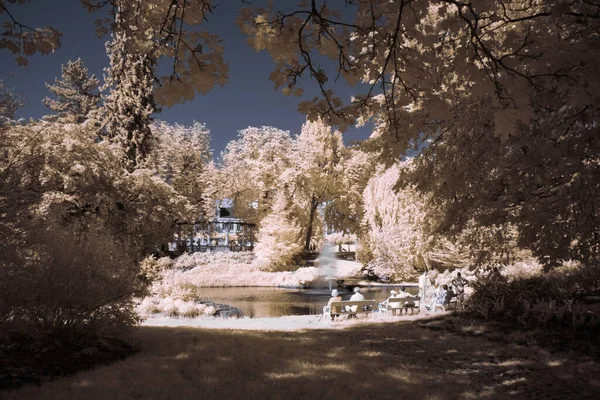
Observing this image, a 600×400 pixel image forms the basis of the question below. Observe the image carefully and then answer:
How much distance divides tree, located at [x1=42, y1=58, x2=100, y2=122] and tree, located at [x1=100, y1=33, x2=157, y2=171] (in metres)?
21.5

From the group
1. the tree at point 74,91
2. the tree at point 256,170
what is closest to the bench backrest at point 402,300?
the tree at point 256,170

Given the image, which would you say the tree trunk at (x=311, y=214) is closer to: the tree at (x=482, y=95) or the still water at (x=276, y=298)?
the still water at (x=276, y=298)

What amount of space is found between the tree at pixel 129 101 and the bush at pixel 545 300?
812 inches

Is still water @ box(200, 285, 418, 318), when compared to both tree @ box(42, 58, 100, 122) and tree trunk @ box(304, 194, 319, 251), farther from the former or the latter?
tree @ box(42, 58, 100, 122)

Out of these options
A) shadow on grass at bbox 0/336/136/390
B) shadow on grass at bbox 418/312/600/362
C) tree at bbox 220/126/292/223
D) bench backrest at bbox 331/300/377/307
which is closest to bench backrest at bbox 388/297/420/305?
bench backrest at bbox 331/300/377/307

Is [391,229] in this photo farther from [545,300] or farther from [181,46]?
[181,46]

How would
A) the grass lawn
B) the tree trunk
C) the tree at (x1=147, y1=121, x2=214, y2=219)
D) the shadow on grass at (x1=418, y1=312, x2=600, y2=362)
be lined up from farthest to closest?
the tree at (x1=147, y1=121, x2=214, y2=219)
the tree trunk
the shadow on grass at (x1=418, y1=312, x2=600, y2=362)
the grass lawn

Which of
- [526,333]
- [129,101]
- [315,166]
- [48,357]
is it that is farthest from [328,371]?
[315,166]

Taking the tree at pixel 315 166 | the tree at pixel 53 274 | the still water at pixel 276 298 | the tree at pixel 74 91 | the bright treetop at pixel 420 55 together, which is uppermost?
the tree at pixel 74 91

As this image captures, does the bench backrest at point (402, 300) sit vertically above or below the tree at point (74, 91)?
below

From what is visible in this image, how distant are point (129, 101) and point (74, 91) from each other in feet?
84.1

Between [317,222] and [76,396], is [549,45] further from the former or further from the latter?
[317,222]

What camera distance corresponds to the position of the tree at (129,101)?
2497 centimetres

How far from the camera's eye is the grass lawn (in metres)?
4.80
